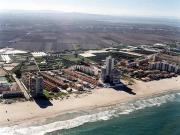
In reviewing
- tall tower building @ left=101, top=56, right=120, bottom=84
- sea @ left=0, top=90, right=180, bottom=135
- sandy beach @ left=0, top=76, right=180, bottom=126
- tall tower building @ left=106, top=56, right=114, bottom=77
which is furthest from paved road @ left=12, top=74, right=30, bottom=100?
tall tower building @ left=106, top=56, right=114, bottom=77

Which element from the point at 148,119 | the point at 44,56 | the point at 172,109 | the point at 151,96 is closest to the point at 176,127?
the point at 148,119

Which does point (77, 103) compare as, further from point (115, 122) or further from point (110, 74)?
point (110, 74)

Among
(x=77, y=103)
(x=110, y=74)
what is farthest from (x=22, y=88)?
(x=110, y=74)

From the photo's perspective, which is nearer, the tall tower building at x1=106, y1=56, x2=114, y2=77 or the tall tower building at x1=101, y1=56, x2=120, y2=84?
the tall tower building at x1=101, y1=56, x2=120, y2=84

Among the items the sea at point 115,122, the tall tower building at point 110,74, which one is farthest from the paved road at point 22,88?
the tall tower building at point 110,74

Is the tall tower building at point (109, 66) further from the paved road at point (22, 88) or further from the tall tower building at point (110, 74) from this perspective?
the paved road at point (22, 88)

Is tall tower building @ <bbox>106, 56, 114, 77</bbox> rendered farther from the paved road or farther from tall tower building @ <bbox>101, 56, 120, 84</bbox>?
the paved road

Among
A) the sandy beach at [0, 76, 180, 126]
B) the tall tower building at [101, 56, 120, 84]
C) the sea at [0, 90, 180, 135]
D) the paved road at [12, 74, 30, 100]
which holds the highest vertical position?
the tall tower building at [101, 56, 120, 84]
